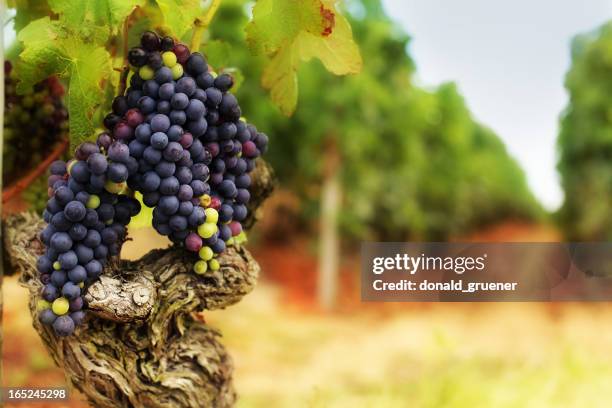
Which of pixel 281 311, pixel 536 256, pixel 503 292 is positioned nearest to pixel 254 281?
pixel 503 292

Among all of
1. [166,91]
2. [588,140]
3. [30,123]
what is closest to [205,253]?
[166,91]

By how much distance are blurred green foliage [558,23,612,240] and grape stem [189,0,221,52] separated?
3719 mm

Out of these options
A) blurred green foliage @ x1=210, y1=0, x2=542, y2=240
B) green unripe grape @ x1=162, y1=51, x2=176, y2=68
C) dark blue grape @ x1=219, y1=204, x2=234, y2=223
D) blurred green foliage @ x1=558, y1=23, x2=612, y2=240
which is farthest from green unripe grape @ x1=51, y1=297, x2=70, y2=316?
blurred green foliage @ x1=558, y1=23, x2=612, y2=240

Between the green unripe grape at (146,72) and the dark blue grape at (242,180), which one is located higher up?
the green unripe grape at (146,72)

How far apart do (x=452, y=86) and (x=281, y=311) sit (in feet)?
Answer: 6.40

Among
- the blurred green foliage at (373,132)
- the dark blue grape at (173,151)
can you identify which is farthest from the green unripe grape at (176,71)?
the blurred green foliage at (373,132)

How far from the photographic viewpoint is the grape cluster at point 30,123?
1.19 m

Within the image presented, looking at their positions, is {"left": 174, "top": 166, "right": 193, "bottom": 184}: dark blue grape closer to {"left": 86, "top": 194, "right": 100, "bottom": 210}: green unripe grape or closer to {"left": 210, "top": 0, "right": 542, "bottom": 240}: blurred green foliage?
{"left": 86, "top": 194, "right": 100, "bottom": 210}: green unripe grape

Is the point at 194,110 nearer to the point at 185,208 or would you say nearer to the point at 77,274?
the point at 185,208

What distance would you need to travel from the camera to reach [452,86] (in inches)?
177

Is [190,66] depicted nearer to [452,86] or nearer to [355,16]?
[355,16]

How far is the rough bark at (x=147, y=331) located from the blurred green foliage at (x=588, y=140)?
3.80m

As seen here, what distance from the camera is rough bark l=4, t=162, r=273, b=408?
0.93 m

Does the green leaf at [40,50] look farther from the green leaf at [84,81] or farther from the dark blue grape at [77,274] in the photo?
the dark blue grape at [77,274]
